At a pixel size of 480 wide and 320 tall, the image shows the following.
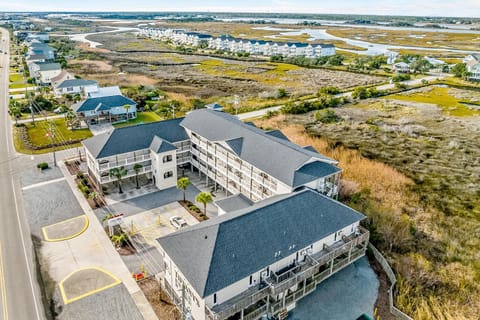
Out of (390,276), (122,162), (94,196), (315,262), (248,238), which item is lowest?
(390,276)

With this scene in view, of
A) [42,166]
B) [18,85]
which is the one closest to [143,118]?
[42,166]

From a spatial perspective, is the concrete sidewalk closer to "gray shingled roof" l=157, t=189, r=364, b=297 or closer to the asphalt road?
the asphalt road

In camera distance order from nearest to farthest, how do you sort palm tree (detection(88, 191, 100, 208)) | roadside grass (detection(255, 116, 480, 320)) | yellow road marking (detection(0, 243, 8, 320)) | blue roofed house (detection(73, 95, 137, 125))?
yellow road marking (detection(0, 243, 8, 320)) < roadside grass (detection(255, 116, 480, 320)) < palm tree (detection(88, 191, 100, 208)) < blue roofed house (detection(73, 95, 137, 125))

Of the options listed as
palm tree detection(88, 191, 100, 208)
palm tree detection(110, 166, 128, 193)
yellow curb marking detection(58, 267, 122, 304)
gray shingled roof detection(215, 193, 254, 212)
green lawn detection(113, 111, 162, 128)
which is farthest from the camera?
green lawn detection(113, 111, 162, 128)

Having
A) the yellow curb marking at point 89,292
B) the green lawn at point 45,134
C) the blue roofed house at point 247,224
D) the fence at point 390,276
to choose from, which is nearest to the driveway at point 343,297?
the blue roofed house at point 247,224

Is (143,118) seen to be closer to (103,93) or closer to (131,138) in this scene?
(103,93)

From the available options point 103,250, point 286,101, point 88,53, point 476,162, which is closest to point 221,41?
point 88,53

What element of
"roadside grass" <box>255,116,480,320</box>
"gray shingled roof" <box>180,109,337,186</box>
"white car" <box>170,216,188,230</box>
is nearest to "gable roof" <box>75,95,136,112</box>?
"gray shingled roof" <box>180,109,337,186</box>
